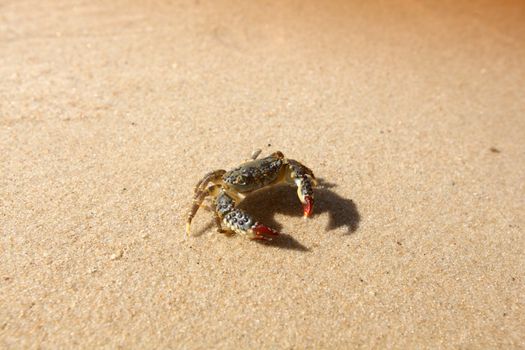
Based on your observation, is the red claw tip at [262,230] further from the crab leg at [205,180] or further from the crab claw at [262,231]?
the crab leg at [205,180]

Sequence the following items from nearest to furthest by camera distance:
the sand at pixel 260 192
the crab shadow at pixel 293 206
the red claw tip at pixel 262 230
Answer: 1. the sand at pixel 260 192
2. the red claw tip at pixel 262 230
3. the crab shadow at pixel 293 206

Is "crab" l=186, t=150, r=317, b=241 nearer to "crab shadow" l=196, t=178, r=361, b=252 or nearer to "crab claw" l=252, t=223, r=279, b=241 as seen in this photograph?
"crab claw" l=252, t=223, r=279, b=241

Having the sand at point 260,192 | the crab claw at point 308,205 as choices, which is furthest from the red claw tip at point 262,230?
the crab claw at point 308,205

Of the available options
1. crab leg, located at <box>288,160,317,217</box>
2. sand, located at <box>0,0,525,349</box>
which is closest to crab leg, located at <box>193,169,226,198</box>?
sand, located at <box>0,0,525,349</box>

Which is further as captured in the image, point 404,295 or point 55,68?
point 55,68

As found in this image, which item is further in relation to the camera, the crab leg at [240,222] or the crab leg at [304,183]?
the crab leg at [304,183]

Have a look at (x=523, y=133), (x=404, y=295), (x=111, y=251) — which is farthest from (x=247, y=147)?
(x=523, y=133)

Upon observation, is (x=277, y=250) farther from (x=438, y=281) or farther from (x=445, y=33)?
(x=445, y=33)
